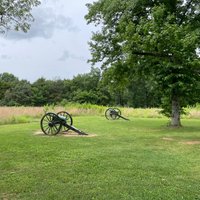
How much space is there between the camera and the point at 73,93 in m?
73.9

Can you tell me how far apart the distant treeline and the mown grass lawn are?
164 feet

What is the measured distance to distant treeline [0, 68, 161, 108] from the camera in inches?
2628

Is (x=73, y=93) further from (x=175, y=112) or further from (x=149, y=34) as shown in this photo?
(x=149, y=34)

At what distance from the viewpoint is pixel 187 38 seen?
46.7 ft

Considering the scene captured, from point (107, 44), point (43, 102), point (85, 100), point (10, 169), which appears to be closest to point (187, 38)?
point (107, 44)

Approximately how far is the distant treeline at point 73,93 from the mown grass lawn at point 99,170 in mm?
50023

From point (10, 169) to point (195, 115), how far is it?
24.4 metres

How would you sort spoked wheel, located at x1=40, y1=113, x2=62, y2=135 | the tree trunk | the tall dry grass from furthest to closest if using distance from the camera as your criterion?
the tall dry grass → the tree trunk → spoked wheel, located at x1=40, y1=113, x2=62, y2=135

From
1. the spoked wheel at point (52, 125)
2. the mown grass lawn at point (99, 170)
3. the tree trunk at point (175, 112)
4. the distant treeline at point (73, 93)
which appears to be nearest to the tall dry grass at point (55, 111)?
the tree trunk at point (175, 112)

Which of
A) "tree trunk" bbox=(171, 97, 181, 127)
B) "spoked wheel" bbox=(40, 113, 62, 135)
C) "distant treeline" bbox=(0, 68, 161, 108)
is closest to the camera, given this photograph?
"spoked wheel" bbox=(40, 113, 62, 135)

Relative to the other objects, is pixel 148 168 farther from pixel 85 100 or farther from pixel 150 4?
pixel 85 100

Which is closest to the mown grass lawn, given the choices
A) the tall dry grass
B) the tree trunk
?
the tree trunk

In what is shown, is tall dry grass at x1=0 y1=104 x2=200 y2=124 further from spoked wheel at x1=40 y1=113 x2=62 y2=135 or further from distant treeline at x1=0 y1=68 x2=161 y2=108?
distant treeline at x1=0 y1=68 x2=161 y2=108

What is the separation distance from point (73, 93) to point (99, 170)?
6624 cm
